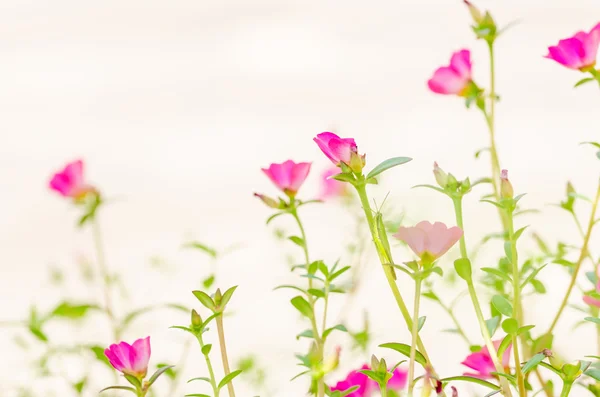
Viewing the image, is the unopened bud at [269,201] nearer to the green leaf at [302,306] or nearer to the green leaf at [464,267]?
the green leaf at [302,306]

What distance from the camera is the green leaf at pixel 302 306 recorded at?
2.49ft

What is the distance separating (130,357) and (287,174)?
248 mm

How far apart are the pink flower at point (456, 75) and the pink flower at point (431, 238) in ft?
1.14

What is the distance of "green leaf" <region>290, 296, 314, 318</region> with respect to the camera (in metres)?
0.76

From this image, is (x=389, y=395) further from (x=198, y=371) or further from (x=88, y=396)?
(x=198, y=371)

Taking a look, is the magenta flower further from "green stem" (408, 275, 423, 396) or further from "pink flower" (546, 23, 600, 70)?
"pink flower" (546, 23, 600, 70)

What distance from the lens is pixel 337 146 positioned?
63cm

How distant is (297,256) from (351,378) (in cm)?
71

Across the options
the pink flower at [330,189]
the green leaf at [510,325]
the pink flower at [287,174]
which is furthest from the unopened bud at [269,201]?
the pink flower at [330,189]

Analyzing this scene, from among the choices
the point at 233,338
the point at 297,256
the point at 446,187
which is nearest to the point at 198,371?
the point at 233,338

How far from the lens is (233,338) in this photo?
6.32 ft

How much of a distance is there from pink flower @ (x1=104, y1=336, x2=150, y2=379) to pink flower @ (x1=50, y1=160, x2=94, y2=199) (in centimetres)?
64

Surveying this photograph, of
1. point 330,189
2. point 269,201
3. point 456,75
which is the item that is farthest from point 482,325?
point 330,189

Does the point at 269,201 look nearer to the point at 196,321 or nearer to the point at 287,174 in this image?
the point at 287,174
